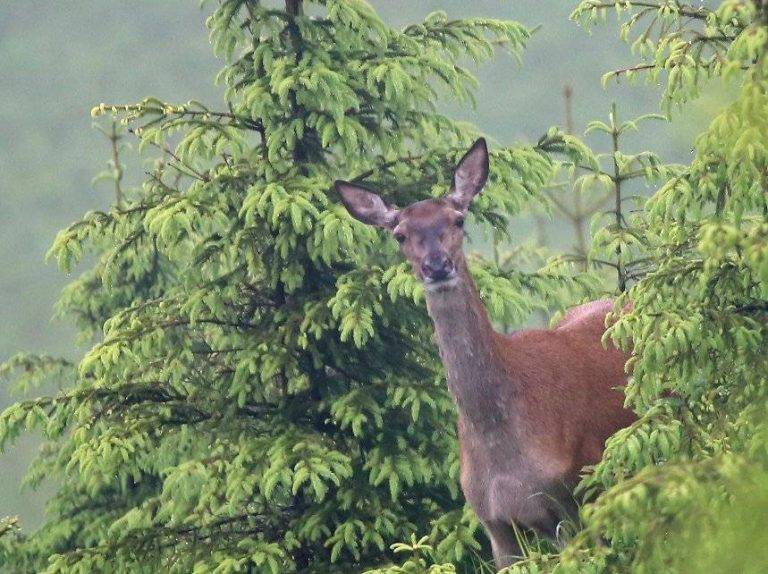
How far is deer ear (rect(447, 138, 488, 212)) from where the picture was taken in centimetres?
951

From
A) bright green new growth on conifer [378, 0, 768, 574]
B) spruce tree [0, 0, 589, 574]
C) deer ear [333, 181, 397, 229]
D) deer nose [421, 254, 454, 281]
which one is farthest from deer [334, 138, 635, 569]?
bright green new growth on conifer [378, 0, 768, 574]

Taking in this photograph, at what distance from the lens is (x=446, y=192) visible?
10.5 meters

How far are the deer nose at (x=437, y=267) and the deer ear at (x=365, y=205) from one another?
2.83 ft

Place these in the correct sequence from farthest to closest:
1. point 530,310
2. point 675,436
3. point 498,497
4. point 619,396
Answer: point 530,310 < point 619,396 < point 498,497 < point 675,436

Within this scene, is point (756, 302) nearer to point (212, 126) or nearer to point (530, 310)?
point (530, 310)

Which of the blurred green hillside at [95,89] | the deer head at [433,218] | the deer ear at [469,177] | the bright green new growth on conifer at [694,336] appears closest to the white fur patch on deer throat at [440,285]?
the deer head at [433,218]

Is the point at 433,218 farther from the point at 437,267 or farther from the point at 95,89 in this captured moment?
the point at 95,89

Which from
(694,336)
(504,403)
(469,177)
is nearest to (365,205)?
(469,177)

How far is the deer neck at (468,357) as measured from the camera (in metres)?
8.79

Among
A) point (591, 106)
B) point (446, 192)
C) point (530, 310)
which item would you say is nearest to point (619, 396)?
point (530, 310)

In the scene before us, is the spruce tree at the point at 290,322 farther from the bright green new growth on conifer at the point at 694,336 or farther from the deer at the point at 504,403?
the bright green new growth on conifer at the point at 694,336

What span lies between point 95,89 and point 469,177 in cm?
10482

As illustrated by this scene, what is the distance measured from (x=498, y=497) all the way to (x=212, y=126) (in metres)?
3.87

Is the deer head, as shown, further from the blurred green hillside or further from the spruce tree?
the blurred green hillside
